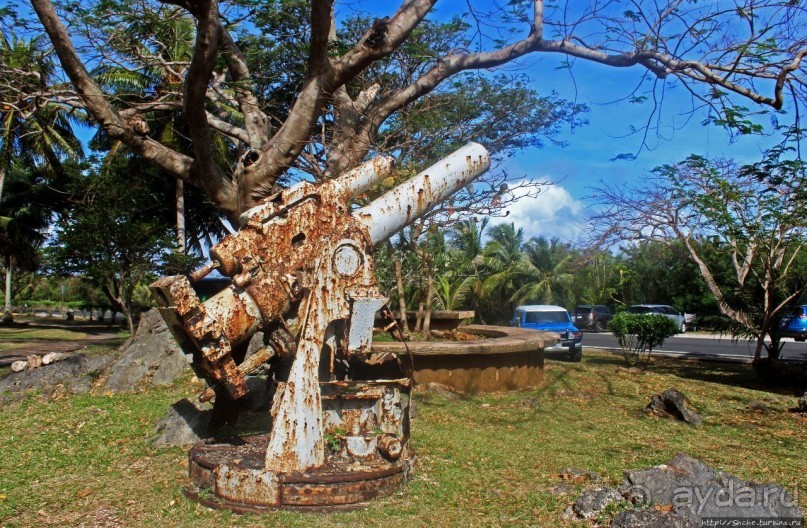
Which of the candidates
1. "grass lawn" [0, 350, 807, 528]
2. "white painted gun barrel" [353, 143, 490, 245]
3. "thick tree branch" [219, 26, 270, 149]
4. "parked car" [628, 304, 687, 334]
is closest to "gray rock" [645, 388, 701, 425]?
"grass lawn" [0, 350, 807, 528]

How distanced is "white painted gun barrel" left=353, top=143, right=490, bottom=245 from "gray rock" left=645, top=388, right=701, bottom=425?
436 cm

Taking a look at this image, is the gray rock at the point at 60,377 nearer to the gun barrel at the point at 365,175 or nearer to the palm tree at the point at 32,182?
the gun barrel at the point at 365,175

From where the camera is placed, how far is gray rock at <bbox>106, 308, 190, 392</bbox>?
30.3 ft

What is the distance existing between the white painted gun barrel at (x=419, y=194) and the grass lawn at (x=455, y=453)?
1.95 meters

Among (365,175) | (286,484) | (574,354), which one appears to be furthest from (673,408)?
(574,354)

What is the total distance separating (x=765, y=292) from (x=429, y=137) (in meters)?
7.11

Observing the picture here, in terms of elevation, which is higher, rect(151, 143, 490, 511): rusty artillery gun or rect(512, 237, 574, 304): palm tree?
rect(512, 237, 574, 304): palm tree

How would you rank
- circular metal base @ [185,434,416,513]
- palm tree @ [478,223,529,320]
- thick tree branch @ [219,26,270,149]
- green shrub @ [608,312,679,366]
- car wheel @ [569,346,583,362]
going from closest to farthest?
A: circular metal base @ [185,434,416,513] < thick tree branch @ [219,26,270,149] < green shrub @ [608,312,679,366] < car wheel @ [569,346,583,362] < palm tree @ [478,223,529,320]

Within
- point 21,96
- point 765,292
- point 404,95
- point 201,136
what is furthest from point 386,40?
point 765,292

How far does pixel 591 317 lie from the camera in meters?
34.2

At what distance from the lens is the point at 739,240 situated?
45.2 feet

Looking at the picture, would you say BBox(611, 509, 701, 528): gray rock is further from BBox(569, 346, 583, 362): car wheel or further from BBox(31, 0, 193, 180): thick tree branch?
BBox(569, 346, 583, 362): car wheel

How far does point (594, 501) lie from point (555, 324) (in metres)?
13.8

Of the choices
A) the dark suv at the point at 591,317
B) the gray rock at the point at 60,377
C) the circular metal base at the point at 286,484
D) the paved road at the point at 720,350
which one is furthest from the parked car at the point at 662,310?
the circular metal base at the point at 286,484
